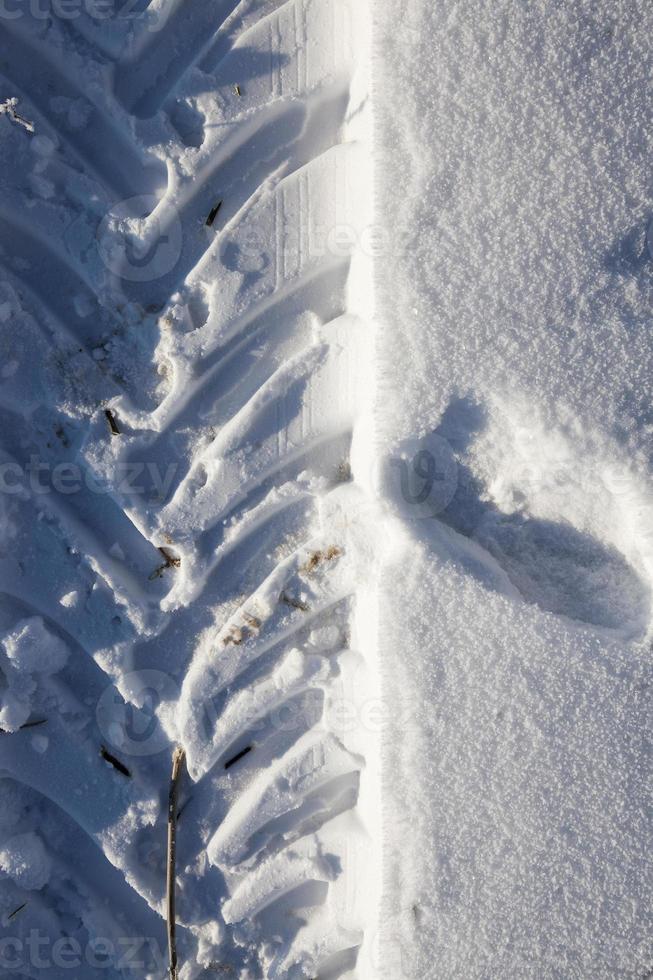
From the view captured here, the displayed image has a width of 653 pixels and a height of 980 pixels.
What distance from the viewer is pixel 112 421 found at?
1.24 m

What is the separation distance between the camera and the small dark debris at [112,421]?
1.24m

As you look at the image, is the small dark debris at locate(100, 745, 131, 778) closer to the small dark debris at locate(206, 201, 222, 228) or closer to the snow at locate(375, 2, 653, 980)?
the snow at locate(375, 2, 653, 980)

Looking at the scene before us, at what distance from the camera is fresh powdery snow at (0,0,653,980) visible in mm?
1073

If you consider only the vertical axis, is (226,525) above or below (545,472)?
above

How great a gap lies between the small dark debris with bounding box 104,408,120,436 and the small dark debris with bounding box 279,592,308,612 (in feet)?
1.40

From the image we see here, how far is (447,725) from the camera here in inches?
43.2

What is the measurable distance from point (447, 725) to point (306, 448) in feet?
1.73

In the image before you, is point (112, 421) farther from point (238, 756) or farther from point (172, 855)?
point (172, 855)

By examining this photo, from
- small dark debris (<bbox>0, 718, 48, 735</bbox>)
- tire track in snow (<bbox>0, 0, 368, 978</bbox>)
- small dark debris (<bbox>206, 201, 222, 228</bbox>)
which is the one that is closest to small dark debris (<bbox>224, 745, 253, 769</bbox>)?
tire track in snow (<bbox>0, 0, 368, 978</bbox>)

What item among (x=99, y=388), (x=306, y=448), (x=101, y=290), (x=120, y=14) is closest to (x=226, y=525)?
(x=306, y=448)

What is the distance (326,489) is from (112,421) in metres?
0.42

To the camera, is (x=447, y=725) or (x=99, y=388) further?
(x=99, y=388)

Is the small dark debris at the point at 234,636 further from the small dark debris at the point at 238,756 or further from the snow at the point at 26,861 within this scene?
the snow at the point at 26,861

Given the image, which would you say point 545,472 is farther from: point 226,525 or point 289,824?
point 289,824
